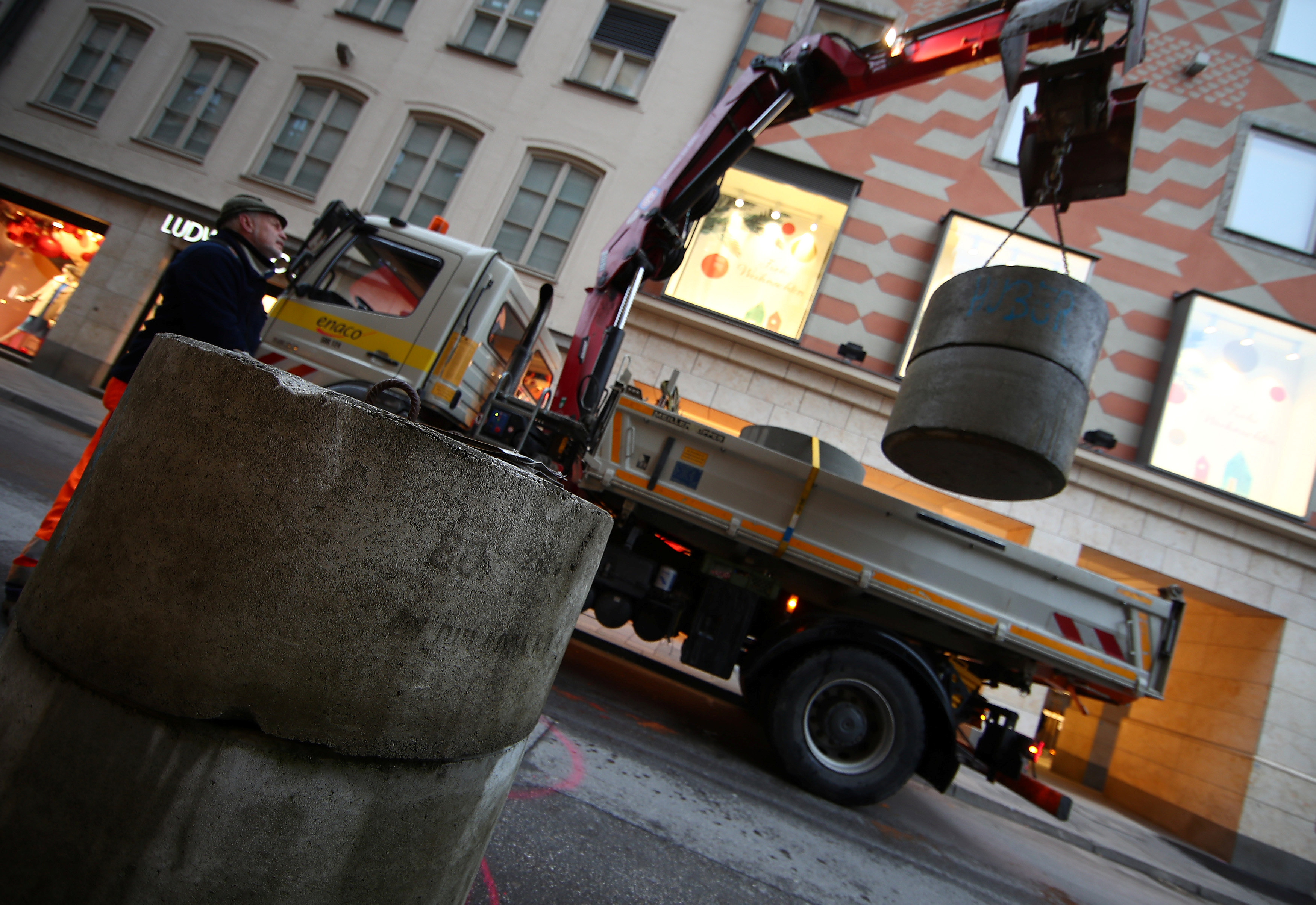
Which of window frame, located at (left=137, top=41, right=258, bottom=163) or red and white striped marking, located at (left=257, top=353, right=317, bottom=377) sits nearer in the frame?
red and white striped marking, located at (left=257, top=353, right=317, bottom=377)

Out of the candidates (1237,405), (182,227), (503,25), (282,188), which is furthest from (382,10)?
(1237,405)

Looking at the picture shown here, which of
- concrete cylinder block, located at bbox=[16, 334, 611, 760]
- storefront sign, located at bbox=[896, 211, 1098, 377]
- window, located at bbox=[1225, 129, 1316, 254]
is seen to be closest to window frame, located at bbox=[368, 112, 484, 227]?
storefront sign, located at bbox=[896, 211, 1098, 377]

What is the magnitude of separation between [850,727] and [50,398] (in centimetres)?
1070

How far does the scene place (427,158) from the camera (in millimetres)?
11414

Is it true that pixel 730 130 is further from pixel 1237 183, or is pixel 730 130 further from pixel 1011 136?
pixel 1237 183

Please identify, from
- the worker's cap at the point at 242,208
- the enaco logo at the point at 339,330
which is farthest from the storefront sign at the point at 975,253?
the worker's cap at the point at 242,208

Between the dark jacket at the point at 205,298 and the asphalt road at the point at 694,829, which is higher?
the dark jacket at the point at 205,298

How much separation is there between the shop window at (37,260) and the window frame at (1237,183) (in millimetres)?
19500

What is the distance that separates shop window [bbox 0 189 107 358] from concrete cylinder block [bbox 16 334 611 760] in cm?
1440

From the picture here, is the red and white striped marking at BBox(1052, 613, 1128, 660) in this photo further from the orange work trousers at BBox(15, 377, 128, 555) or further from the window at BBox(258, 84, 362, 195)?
the window at BBox(258, 84, 362, 195)

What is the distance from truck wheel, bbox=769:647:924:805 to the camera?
4.03m

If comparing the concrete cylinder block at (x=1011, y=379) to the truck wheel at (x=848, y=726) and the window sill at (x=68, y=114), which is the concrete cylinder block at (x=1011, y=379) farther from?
the window sill at (x=68, y=114)

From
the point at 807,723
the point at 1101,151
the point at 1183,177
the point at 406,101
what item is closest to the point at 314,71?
the point at 406,101

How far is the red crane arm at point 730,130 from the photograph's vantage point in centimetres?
535
